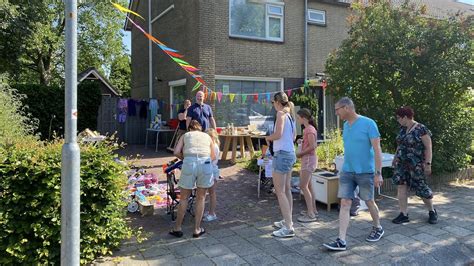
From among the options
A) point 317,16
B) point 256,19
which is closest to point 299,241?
point 256,19

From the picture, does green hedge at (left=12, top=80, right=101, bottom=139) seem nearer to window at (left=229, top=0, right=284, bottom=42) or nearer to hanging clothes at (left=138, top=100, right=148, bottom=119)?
hanging clothes at (left=138, top=100, right=148, bottom=119)

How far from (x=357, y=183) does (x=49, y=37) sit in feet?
64.9

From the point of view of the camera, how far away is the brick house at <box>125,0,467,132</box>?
12.7 meters

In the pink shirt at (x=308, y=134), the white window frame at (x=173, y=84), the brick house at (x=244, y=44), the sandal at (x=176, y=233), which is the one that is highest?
the brick house at (x=244, y=44)

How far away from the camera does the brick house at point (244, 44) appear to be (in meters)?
12.7

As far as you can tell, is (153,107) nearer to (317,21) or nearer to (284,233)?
(317,21)

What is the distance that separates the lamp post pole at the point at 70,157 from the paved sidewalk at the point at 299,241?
1053mm

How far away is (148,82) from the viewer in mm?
17156

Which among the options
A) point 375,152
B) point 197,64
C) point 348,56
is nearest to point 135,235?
point 375,152

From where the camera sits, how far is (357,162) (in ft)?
15.0

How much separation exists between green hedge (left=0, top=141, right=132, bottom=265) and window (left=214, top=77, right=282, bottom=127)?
8.76m

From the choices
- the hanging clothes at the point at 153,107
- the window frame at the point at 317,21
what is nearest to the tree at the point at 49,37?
the hanging clothes at the point at 153,107

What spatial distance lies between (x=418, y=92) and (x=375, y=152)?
4422 millimetres

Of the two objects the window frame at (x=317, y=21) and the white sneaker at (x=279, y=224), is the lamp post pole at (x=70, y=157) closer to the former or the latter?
the white sneaker at (x=279, y=224)
